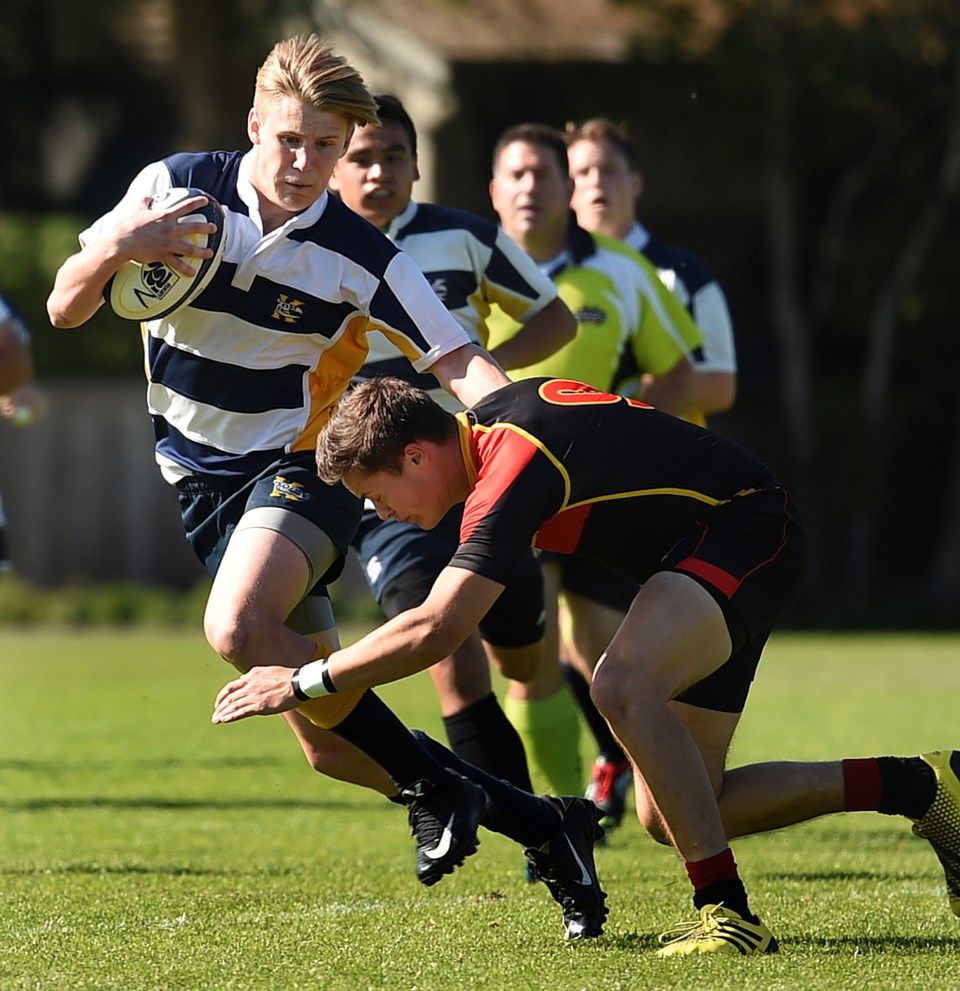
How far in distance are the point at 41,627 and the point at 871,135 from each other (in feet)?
33.5

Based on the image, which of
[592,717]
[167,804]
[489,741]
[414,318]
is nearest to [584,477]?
[414,318]

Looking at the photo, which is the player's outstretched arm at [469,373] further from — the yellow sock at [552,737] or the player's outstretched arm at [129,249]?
the yellow sock at [552,737]

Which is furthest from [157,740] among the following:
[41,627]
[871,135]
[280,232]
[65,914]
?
[871,135]

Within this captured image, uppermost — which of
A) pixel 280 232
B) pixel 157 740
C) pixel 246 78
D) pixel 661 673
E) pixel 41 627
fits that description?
pixel 246 78

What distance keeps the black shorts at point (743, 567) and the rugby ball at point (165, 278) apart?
1.42 m

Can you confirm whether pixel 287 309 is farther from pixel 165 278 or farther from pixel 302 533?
pixel 302 533

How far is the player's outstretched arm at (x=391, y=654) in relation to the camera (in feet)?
13.2

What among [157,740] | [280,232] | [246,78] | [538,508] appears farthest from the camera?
[246,78]

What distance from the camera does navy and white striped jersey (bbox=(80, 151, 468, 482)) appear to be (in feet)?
15.4

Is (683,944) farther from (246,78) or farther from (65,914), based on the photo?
(246,78)

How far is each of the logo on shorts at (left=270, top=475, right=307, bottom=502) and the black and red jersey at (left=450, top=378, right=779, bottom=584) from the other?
0.64 meters

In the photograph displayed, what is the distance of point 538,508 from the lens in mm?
4094

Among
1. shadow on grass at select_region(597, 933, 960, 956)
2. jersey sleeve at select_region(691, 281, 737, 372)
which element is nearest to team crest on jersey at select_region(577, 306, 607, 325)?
jersey sleeve at select_region(691, 281, 737, 372)

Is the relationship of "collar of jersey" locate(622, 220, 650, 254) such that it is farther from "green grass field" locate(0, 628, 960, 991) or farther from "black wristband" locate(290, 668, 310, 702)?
"black wristband" locate(290, 668, 310, 702)
